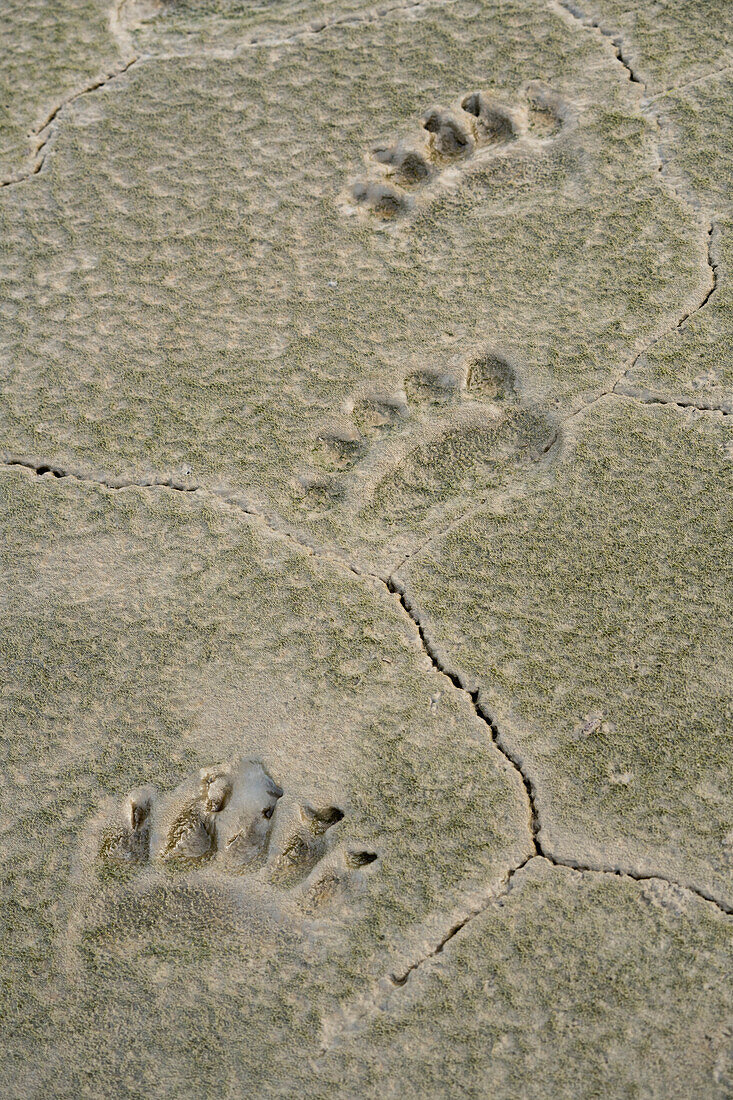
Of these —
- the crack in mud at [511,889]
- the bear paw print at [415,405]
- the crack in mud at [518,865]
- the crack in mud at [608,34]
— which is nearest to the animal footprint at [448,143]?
the crack in mud at [608,34]

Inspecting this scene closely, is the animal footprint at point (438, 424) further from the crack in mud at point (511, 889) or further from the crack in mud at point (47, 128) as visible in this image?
the crack in mud at point (47, 128)

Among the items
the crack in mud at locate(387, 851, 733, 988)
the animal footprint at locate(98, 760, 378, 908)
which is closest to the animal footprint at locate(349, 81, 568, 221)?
the animal footprint at locate(98, 760, 378, 908)

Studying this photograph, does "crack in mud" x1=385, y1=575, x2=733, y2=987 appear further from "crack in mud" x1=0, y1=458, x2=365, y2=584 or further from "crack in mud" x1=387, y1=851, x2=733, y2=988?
"crack in mud" x1=0, y1=458, x2=365, y2=584

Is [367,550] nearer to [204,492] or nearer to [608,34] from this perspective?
[204,492]

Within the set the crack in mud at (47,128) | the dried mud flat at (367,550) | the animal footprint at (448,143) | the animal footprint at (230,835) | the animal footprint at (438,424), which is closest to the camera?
the dried mud flat at (367,550)

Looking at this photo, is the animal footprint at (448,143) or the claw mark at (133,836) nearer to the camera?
the claw mark at (133,836)

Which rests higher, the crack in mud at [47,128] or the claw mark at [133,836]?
the crack in mud at [47,128]

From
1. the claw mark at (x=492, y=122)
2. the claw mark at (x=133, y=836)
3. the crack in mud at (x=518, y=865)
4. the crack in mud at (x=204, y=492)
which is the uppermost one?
the claw mark at (x=492, y=122)

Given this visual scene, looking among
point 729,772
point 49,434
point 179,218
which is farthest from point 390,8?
point 729,772
